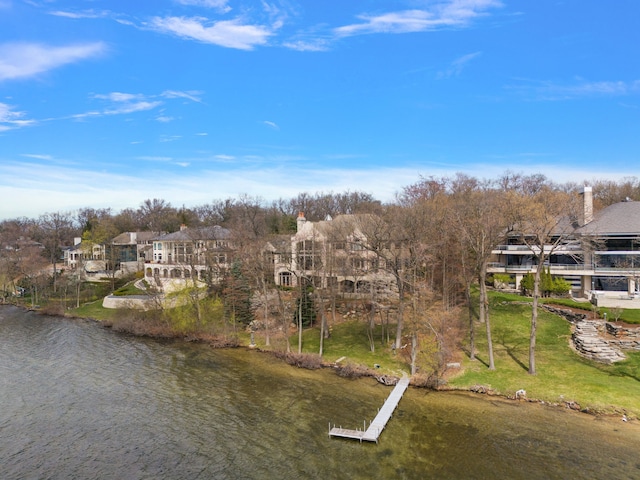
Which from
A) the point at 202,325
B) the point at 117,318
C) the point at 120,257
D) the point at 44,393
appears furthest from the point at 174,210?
the point at 44,393

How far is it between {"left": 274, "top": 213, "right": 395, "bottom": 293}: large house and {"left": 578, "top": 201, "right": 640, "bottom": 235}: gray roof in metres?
19.7

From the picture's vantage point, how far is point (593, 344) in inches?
1165

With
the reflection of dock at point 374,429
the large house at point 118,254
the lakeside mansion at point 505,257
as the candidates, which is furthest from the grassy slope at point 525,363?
the large house at point 118,254

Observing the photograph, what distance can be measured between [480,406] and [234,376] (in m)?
16.7

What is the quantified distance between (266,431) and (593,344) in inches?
887

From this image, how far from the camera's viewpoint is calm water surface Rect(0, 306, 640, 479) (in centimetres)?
1930

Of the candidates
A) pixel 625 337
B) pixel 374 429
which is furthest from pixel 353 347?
pixel 625 337

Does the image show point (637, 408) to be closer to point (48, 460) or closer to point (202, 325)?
point (48, 460)

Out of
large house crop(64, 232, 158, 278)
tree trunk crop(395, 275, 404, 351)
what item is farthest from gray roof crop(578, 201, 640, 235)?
large house crop(64, 232, 158, 278)

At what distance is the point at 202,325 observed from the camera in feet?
142

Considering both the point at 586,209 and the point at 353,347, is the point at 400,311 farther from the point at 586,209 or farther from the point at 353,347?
the point at 586,209

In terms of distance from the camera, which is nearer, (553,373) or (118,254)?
(553,373)

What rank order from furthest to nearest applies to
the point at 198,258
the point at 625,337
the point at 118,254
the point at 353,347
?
the point at 118,254, the point at 198,258, the point at 353,347, the point at 625,337

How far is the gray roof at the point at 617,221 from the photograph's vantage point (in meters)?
40.2
